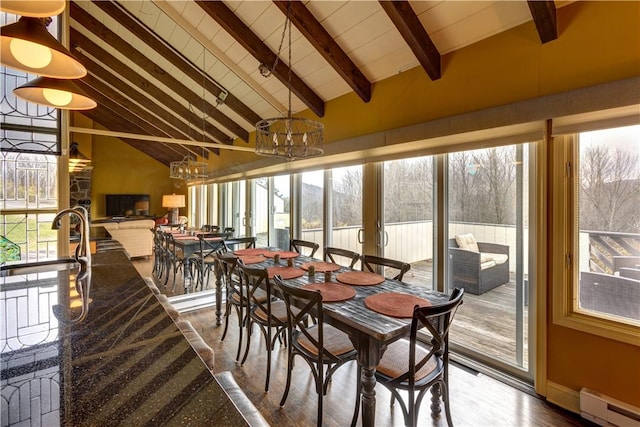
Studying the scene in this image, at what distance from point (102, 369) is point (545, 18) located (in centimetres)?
297

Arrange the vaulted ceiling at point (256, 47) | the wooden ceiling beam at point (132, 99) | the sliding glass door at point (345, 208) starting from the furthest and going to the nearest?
the wooden ceiling beam at point (132, 99) → the sliding glass door at point (345, 208) → the vaulted ceiling at point (256, 47)

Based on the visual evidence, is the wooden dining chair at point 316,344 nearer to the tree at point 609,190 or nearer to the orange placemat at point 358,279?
the orange placemat at point 358,279

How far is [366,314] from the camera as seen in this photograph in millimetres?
1726

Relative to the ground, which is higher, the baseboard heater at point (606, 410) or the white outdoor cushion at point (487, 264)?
the white outdoor cushion at point (487, 264)

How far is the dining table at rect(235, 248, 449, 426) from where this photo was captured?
61.0 inches

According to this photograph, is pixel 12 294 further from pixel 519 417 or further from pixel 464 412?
pixel 519 417

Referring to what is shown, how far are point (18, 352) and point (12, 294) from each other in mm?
763

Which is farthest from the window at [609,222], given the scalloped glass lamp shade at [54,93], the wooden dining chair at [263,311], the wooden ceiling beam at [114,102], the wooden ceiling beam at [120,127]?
the wooden ceiling beam at [120,127]

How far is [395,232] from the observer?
133 inches

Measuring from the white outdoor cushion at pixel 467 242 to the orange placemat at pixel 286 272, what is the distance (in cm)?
158

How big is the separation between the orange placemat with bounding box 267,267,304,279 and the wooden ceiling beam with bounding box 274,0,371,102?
7.01 ft

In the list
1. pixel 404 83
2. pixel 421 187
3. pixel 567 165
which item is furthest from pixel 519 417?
pixel 404 83

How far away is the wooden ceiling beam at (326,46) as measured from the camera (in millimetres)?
2662

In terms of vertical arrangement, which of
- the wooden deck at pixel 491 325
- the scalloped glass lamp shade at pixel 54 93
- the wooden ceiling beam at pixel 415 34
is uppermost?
the wooden ceiling beam at pixel 415 34
